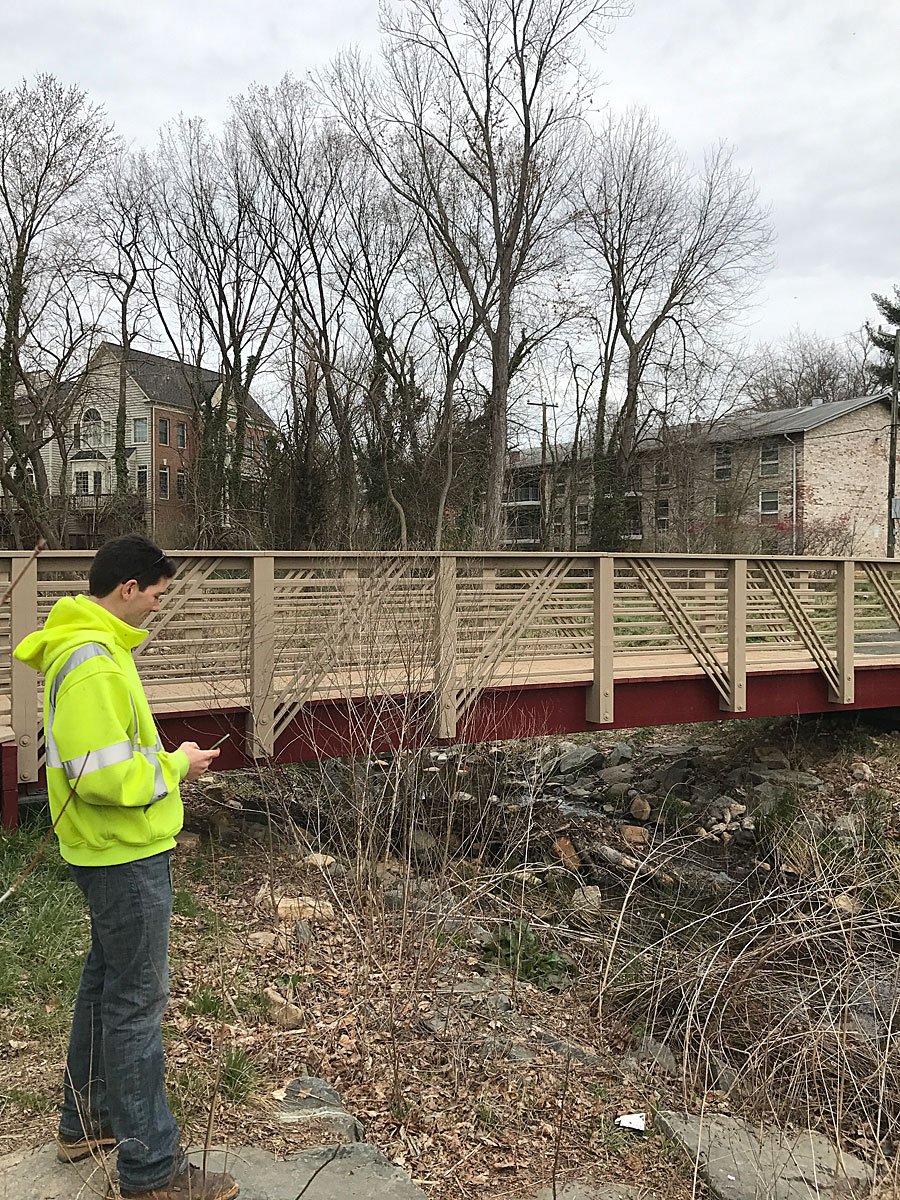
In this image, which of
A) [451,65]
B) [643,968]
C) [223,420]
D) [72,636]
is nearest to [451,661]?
[643,968]

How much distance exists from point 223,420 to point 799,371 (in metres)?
34.2

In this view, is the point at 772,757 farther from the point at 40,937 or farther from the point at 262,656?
the point at 40,937

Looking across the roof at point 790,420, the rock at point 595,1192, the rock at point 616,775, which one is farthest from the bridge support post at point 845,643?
the roof at point 790,420

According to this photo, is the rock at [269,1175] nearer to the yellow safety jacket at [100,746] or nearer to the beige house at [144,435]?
the yellow safety jacket at [100,746]

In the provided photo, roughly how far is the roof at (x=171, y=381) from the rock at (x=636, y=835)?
2063 cm

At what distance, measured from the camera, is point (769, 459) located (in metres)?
40.2

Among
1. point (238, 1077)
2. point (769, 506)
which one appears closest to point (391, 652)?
point (238, 1077)

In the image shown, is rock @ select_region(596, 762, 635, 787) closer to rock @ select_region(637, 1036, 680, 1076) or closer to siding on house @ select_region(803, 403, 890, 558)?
rock @ select_region(637, 1036, 680, 1076)

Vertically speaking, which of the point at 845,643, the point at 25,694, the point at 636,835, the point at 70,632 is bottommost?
the point at 636,835

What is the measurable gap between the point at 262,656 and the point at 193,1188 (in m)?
5.14

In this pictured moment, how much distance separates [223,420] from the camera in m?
29.1

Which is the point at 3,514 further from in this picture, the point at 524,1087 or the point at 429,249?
the point at 524,1087

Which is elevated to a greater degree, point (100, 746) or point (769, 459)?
point (769, 459)

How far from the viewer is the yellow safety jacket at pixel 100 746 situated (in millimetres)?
2721
